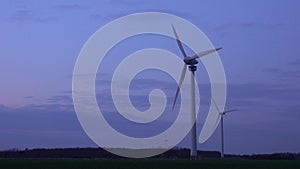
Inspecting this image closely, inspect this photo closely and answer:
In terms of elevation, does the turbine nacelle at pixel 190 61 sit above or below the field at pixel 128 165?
above

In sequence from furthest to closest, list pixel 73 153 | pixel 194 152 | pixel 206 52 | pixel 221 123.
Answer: pixel 73 153 → pixel 221 123 → pixel 194 152 → pixel 206 52

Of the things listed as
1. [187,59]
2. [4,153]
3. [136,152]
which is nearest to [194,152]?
[187,59]

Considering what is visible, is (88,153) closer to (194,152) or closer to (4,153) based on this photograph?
(4,153)

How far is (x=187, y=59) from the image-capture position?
80.2 m

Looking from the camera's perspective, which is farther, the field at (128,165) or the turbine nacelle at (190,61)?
the turbine nacelle at (190,61)

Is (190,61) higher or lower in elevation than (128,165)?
higher

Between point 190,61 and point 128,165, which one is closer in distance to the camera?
point 128,165

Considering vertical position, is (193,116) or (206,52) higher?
(206,52)

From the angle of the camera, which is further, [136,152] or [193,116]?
[136,152]

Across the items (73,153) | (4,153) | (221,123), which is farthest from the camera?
(73,153)

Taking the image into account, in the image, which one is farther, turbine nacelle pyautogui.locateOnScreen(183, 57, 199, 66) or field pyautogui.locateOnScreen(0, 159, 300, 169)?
turbine nacelle pyautogui.locateOnScreen(183, 57, 199, 66)

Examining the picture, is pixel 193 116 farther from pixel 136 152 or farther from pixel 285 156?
pixel 285 156

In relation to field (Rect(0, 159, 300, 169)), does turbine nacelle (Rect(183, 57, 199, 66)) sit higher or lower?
higher

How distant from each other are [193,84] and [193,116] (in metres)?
4.53
